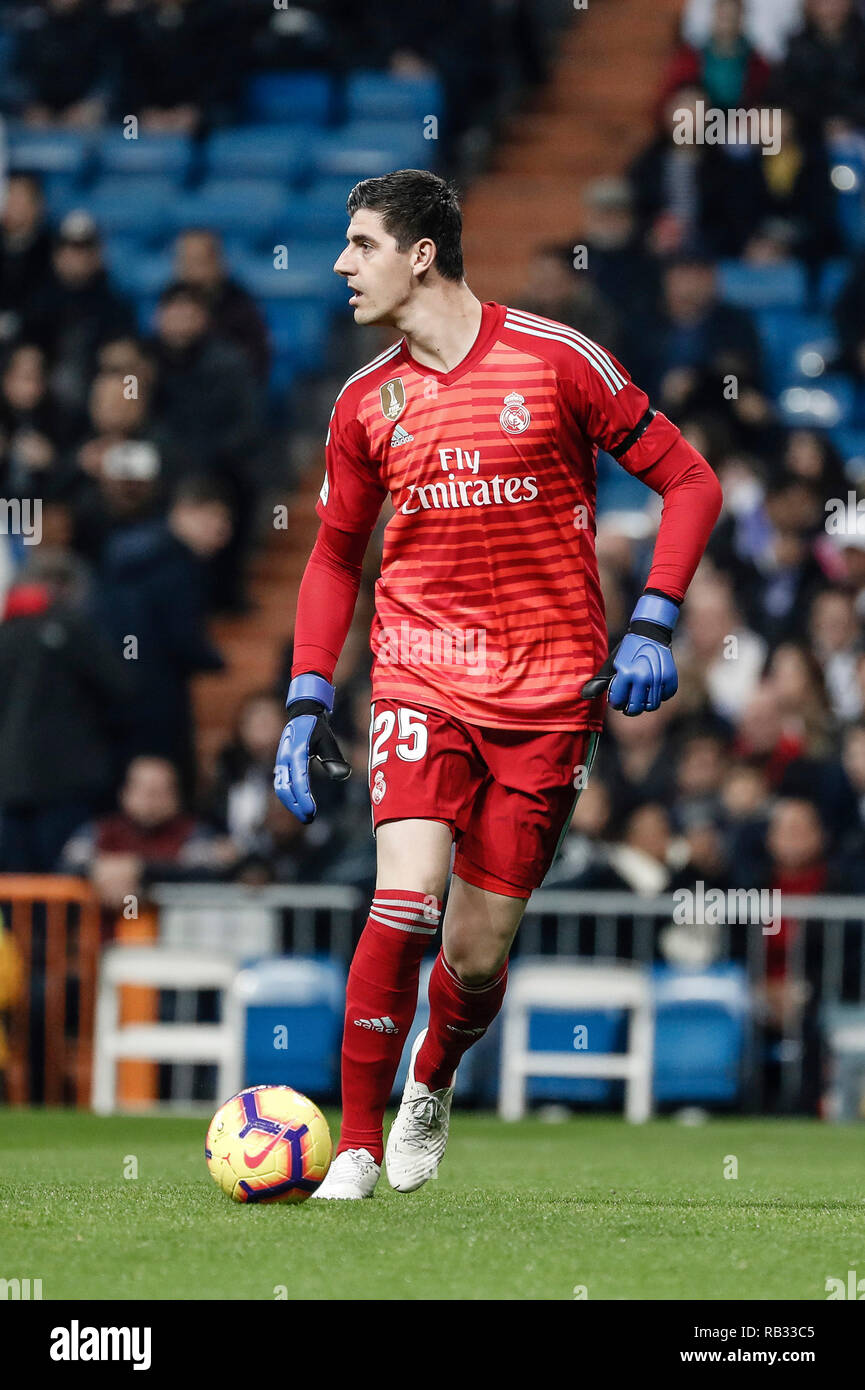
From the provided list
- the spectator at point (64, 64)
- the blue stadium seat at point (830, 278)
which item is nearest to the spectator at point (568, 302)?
the blue stadium seat at point (830, 278)

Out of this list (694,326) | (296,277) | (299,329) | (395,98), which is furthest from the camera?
(395,98)

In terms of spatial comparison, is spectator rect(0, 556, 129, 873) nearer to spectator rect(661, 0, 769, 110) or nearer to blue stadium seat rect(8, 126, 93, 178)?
spectator rect(661, 0, 769, 110)

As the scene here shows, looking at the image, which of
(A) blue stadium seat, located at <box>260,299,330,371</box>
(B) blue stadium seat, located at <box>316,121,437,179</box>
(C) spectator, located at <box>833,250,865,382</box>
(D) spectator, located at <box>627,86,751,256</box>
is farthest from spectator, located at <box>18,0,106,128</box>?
(C) spectator, located at <box>833,250,865,382</box>

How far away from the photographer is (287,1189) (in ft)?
19.8

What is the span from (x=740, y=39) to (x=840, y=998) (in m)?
7.64

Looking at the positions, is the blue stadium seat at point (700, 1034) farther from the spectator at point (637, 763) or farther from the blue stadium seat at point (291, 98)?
the blue stadium seat at point (291, 98)

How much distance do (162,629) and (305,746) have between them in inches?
286

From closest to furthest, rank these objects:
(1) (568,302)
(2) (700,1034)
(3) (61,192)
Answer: (2) (700,1034) < (1) (568,302) < (3) (61,192)

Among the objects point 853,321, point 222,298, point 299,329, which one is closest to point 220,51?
point 299,329

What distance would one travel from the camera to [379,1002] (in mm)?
6121

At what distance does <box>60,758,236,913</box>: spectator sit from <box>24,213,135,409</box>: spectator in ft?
13.5

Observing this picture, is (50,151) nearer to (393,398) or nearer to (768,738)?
(768,738)

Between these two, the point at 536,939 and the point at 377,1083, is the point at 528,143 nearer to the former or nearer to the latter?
the point at 536,939

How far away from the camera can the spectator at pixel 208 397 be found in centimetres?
1525
